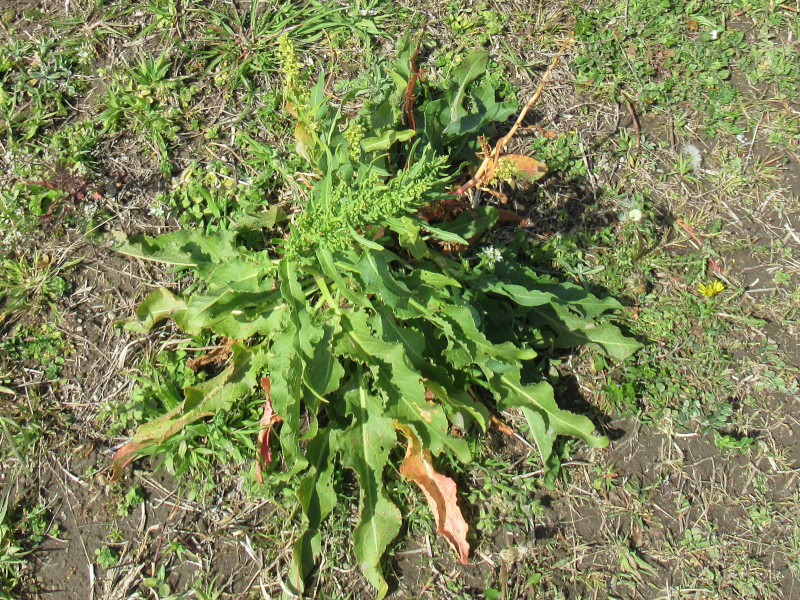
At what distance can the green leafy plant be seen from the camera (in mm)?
2904

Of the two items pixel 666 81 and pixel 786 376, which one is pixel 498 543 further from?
pixel 666 81

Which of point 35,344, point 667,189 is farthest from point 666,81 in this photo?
point 35,344

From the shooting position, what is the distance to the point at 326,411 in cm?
356

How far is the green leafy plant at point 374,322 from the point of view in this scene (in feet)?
9.53

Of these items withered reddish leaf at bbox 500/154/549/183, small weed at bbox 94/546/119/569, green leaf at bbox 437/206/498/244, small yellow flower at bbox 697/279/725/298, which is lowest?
small weed at bbox 94/546/119/569

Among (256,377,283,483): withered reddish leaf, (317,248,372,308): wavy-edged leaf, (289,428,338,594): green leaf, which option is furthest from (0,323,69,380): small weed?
(317,248,372,308): wavy-edged leaf

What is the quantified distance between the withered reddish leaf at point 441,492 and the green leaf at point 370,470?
0.48 feet

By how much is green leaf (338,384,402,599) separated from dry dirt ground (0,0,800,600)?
0.19 metres

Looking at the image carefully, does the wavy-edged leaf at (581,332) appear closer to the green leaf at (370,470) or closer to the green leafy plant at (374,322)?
the green leafy plant at (374,322)

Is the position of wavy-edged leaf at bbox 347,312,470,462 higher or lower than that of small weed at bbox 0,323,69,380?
higher

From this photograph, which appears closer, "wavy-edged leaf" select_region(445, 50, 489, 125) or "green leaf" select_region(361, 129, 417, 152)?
"green leaf" select_region(361, 129, 417, 152)

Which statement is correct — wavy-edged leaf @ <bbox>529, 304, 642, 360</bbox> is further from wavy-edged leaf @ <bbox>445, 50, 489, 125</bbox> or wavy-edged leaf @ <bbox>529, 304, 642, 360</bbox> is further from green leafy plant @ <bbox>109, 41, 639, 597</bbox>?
wavy-edged leaf @ <bbox>445, 50, 489, 125</bbox>

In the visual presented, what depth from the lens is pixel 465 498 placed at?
3537mm

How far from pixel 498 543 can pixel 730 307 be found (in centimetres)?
195
